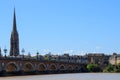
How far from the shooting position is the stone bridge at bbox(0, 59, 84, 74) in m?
120

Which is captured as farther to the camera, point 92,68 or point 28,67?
point 92,68

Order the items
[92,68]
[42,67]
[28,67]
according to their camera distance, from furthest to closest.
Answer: [92,68], [42,67], [28,67]

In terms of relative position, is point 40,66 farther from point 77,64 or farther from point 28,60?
point 77,64

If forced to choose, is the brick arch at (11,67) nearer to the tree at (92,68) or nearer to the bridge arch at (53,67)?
the bridge arch at (53,67)

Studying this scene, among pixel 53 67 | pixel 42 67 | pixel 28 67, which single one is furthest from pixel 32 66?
pixel 53 67

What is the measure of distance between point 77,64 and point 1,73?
242ft

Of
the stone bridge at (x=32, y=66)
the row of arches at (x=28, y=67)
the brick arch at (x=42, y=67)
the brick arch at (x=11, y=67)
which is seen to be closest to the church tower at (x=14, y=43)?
the stone bridge at (x=32, y=66)

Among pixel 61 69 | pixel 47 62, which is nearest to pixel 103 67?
pixel 61 69

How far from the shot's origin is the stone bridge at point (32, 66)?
394 feet

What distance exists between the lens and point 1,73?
11288 centimetres

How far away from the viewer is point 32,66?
5404 inches

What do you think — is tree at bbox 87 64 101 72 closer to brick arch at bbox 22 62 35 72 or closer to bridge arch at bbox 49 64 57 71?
bridge arch at bbox 49 64 57 71

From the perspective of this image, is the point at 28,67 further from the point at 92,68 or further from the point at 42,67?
the point at 92,68

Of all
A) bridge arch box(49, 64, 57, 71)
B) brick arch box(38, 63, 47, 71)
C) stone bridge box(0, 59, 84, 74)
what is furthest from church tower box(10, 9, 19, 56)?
brick arch box(38, 63, 47, 71)
